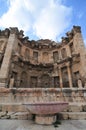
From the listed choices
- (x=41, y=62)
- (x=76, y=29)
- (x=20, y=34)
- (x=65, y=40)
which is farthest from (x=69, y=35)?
(x=20, y=34)

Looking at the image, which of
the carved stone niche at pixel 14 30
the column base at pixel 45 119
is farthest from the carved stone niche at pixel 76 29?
the column base at pixel 45 119

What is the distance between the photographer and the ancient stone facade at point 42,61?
15.5 meters

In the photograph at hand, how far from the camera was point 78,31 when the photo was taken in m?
17.5

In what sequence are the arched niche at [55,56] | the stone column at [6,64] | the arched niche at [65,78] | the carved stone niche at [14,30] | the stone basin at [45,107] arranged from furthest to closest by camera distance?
the arched niche at [55,56] → the carved stone niche at [14,30] → the arched niche at [65,78] → the stone column at [6,64] → the stone basin at [45,107]

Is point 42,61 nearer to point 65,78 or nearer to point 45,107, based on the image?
point 65,78

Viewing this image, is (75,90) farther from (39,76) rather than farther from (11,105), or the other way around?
(39,76)

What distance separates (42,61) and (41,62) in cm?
61

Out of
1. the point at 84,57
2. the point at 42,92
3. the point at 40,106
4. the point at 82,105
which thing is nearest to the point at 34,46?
the point at 84,57

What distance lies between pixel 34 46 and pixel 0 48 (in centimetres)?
646

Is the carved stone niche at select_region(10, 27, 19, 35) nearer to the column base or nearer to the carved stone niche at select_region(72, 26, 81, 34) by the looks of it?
the carved stone niche at select_region(72, 26, 81, 34)

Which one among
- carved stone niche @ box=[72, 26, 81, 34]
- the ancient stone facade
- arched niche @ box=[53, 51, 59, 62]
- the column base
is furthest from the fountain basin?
arched niche @ box=[53, 51, 59, 62]

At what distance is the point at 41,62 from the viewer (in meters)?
20.0

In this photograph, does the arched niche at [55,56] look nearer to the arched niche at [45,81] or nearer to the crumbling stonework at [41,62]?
the crumbling stonework at [41,62]

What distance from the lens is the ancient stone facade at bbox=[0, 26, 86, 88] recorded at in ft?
51.0
